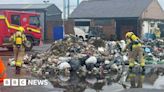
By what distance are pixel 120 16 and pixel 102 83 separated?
134ft

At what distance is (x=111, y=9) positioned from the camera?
193 ft

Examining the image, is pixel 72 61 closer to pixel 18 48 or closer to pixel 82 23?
pixel 18 48

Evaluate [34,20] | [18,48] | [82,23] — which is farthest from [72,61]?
[82,23]

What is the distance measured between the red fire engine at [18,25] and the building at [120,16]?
22069 mm

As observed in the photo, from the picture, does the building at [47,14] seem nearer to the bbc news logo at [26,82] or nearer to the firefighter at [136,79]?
the firefighter at [136,79]

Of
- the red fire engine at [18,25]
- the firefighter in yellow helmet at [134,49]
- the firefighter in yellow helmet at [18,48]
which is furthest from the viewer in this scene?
the red fire engine at [18,25]

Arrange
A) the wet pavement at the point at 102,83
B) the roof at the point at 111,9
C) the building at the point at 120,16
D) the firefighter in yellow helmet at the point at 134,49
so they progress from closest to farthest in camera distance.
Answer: the wet pavement at the point at 102,83
the firefighter in yellow helmet at the point at 134,49
the building at the point at 120,16
the roof at the point at 111,9

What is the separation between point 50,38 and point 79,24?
5075 millimetres

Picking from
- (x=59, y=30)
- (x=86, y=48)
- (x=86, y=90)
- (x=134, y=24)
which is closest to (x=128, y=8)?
(x=134, y=24)

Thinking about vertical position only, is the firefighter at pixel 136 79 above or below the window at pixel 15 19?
below

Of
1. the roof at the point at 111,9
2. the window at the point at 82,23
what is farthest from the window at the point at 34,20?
the window at the point at 82,23

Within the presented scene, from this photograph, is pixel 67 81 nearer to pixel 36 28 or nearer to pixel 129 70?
pixel 129 70

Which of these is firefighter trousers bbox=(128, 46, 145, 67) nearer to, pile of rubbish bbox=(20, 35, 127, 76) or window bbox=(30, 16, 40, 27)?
pile of rubbish bbox=(20, 35, 127, 76)

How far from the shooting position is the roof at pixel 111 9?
55.7 m
